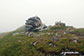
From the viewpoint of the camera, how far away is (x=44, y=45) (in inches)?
3211

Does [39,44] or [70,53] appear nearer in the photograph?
[70,53]

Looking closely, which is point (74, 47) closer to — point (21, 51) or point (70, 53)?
point (70, 53)

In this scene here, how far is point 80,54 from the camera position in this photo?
66438 mm

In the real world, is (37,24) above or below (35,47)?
above

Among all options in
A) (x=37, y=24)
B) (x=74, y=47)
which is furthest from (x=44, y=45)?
(x=37, y=24)

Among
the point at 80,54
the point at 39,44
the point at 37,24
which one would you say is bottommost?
the point at 80,54

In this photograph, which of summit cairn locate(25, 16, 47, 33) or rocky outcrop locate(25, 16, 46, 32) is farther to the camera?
rocky outcrop locate(25, 16, 46, 32)

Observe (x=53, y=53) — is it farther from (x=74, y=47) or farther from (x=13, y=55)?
(x=13, y=55)

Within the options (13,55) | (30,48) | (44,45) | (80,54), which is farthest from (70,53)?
(13,55)

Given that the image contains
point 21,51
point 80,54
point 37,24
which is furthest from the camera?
point 37,24

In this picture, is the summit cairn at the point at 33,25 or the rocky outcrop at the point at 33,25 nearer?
the summit cairn at the point at 33,25

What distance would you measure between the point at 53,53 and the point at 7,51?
1235 inches

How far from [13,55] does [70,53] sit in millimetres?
34463

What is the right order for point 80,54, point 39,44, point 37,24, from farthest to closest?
point 37,24
point 39,44
point 80,54
